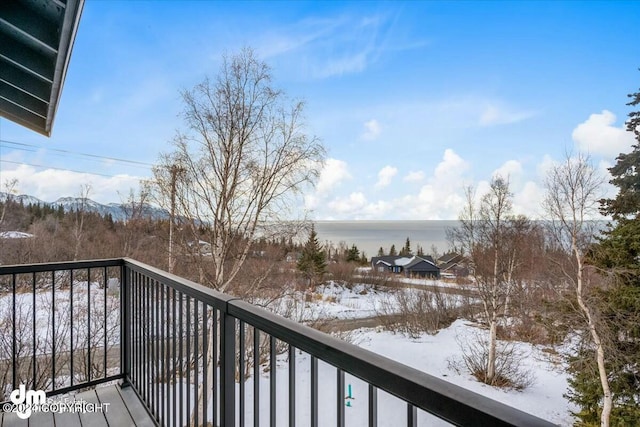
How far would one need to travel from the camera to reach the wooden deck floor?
6.29ft

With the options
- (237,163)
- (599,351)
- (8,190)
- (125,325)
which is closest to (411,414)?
(125,325)

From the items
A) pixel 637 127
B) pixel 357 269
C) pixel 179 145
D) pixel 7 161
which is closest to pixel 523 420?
pixel 179 145

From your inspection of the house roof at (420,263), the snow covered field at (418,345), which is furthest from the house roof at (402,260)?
the snow covered field at (418,345)

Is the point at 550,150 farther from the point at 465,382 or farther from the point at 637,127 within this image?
the point at 465,382

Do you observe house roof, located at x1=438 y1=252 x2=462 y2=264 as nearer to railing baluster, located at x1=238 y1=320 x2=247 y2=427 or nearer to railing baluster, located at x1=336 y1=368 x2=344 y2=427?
railing baluster, located at x1=238 y1=320 x2=247 y2=427

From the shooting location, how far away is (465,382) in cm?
997

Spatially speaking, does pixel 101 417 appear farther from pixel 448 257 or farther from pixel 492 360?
pixel 448 257

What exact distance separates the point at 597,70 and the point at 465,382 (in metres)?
10.5

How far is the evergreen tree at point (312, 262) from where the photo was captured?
944 centimetres

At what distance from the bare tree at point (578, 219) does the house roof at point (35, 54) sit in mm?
9454

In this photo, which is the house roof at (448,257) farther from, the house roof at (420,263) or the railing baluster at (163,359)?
the railing baluster at (163,359)

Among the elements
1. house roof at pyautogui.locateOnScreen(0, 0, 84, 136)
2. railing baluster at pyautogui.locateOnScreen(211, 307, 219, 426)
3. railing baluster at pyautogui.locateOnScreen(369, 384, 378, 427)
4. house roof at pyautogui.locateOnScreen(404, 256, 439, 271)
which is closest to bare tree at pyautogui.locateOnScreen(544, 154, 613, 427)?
railing baluster at pyautogui.locateOnScreen(211, 307, 219, 426)

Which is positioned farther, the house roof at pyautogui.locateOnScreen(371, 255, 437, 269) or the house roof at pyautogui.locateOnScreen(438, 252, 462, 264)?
the house roof at pyautogui.locateOnScreen(371, 255, 437, 269)

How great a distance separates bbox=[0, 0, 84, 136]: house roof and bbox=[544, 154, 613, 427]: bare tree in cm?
945
